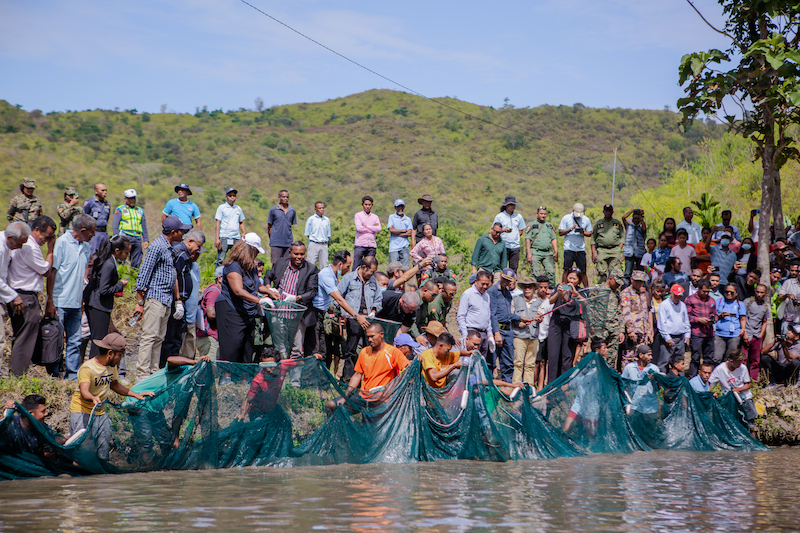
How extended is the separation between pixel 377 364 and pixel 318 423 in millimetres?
1276

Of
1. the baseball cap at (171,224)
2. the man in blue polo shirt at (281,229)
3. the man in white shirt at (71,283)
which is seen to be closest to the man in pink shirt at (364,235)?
the man in blue polo shirt at (281,229)

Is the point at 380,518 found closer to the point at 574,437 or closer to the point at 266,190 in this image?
Answer: the point at 574,437

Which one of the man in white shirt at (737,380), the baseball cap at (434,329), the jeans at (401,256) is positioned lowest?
the man in white shirt at (737,380)

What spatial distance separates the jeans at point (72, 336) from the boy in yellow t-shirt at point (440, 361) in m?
4.36

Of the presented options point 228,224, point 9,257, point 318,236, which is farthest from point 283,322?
point 228,224

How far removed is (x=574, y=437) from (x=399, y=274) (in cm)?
370

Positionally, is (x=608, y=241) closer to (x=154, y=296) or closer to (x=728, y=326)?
(x=728, y=326)

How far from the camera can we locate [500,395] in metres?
8.77

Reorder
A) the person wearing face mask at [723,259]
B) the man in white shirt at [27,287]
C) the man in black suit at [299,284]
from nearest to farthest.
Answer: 1. the man in white shirt at [27,287]
2. the man in black suit at [299,284]
3. the person wearing face mask at [723,259]

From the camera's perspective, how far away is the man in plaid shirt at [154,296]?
8594 millimetres

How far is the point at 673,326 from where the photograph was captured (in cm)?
1217

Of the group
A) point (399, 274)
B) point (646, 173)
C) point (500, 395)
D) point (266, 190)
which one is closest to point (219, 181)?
point (266, 190)

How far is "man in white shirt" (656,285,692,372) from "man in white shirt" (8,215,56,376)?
368 inches

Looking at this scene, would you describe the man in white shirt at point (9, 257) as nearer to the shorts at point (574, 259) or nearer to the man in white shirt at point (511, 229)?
the man in white shirt at point (511, 229)
